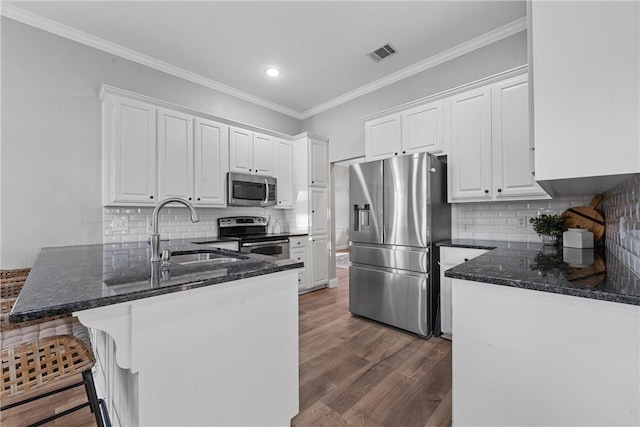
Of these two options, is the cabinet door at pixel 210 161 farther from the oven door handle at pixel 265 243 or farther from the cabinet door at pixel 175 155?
the oven door handle at pixel 265 243

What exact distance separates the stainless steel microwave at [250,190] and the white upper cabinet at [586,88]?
10.7ft

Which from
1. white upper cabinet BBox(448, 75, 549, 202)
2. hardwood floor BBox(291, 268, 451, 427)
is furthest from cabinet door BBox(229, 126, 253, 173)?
white upper cabinet BBox(448, 75, 549, 202)

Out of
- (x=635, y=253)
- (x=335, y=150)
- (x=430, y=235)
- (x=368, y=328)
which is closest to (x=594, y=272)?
(x=635, y=253)

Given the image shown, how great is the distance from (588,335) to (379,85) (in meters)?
3.66

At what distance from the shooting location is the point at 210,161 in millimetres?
3469

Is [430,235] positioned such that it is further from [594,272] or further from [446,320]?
[594,272]

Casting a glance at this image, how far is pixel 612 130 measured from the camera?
95 centimetres

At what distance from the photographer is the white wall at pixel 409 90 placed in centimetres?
284

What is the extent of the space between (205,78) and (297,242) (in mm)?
2564

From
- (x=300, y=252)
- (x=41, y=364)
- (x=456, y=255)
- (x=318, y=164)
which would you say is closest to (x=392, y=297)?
(x=456, y=255)

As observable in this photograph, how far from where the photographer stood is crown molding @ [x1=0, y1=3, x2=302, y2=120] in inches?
99.5

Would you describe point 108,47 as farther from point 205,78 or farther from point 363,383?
point 363,383

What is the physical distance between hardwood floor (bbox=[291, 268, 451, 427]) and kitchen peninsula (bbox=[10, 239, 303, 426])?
0.39 metres

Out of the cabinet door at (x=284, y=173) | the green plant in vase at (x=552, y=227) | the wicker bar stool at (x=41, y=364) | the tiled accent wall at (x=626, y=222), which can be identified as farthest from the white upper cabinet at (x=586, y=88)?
the cabinet door at (x=284, y=173)
